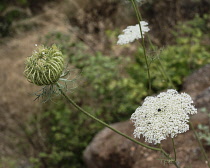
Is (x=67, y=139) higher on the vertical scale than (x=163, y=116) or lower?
higher

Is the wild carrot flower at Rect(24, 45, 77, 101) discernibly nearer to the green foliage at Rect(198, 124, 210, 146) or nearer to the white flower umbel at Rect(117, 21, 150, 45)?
the white flower umbel at Rect(117, 21, 150, 45)

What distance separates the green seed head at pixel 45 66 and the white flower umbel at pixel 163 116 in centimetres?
72

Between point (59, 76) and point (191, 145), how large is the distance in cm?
225

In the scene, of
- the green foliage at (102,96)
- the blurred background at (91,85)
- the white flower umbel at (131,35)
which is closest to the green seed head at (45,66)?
the white flower umbel at (131,35)

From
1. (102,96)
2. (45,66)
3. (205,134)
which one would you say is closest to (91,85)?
(102,96)

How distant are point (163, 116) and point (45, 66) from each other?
0.98 m

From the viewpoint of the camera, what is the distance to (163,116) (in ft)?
6.86

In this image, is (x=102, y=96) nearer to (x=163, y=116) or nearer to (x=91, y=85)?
(x=91, y=85)

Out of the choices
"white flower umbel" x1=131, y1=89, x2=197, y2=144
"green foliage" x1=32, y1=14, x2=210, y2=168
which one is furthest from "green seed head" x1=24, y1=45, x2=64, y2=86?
"green foliage" x1=32, y1=14, x2=210, y2=168

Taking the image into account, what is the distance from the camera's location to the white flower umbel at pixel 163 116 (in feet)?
6.47

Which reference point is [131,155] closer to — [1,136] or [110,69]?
[110,69]

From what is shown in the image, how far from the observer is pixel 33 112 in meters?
6.48

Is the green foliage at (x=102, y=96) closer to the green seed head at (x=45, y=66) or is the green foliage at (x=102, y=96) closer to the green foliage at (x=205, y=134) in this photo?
the green foliage at (x=205, y=134)

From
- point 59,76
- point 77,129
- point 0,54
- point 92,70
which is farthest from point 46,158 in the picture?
point 0,54
